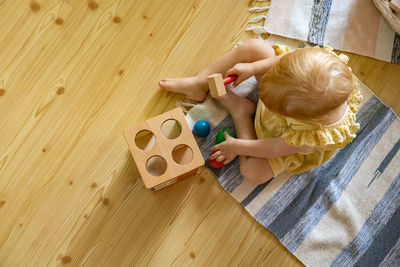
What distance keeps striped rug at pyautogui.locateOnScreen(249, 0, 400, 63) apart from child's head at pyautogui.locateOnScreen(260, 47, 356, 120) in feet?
1.50

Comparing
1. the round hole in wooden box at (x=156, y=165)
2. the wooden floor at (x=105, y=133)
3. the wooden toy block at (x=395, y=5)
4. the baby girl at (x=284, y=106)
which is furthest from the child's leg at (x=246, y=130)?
the wooden toy block at (x=395, y=5)

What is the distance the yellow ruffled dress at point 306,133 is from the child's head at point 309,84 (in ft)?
0.33

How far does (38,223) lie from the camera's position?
95cm

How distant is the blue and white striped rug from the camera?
98 cm

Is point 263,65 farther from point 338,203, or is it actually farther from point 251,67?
point 338,203

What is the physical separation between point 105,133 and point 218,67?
0.38 metres

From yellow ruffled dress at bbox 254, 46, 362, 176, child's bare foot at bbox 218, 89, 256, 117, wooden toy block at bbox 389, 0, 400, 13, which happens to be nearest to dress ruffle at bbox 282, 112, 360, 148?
Result: yellow ruffled dress at bbox 254, 46, 362, 176

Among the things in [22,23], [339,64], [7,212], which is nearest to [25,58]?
[22,23]

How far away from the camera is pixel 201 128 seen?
38.0 inches

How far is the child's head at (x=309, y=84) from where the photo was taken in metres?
0.62

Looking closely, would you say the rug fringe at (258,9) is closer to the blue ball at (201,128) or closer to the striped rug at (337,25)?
the striped rug at (337,25)

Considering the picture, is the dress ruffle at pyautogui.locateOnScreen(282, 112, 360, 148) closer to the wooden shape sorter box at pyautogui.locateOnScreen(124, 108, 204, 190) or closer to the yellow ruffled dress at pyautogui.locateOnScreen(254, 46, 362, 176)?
the yellow ruffled dress at pyautogui.locateOnScreen(254, 46, 362, 176)

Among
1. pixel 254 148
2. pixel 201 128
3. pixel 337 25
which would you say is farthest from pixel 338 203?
pixel 337 25

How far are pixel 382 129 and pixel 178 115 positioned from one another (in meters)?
0.63
